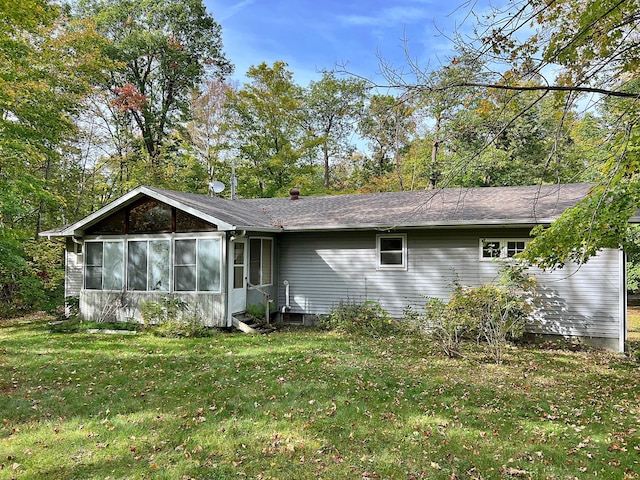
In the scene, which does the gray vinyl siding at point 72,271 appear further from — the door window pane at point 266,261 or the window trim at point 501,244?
the window trim at point 501,244

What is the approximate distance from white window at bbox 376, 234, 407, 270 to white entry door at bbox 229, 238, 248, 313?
358cm

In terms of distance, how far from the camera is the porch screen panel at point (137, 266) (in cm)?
1054

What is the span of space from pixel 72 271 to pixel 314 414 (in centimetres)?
1170

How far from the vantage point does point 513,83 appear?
360 centimetres

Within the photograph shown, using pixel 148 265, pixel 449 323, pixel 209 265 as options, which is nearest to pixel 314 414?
pixel 449 323

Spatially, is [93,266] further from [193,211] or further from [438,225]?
[438,225]

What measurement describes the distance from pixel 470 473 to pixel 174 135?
2235cm

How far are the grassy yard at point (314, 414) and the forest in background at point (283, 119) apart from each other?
6.85 ft

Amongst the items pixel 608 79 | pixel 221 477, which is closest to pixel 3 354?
pixel 221 477

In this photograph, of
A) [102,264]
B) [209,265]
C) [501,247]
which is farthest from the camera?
[102,264]

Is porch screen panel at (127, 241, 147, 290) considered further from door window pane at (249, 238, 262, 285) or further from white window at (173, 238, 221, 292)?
door window pane at (249, 238, 262, 285)

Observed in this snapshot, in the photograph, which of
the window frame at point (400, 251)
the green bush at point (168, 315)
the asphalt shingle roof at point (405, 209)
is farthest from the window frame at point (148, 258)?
the window frame at point (400, 251)

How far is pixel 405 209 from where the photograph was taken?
11211mm

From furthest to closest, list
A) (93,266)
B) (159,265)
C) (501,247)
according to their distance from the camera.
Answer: (93,266)
(159,265)
(501,247)
